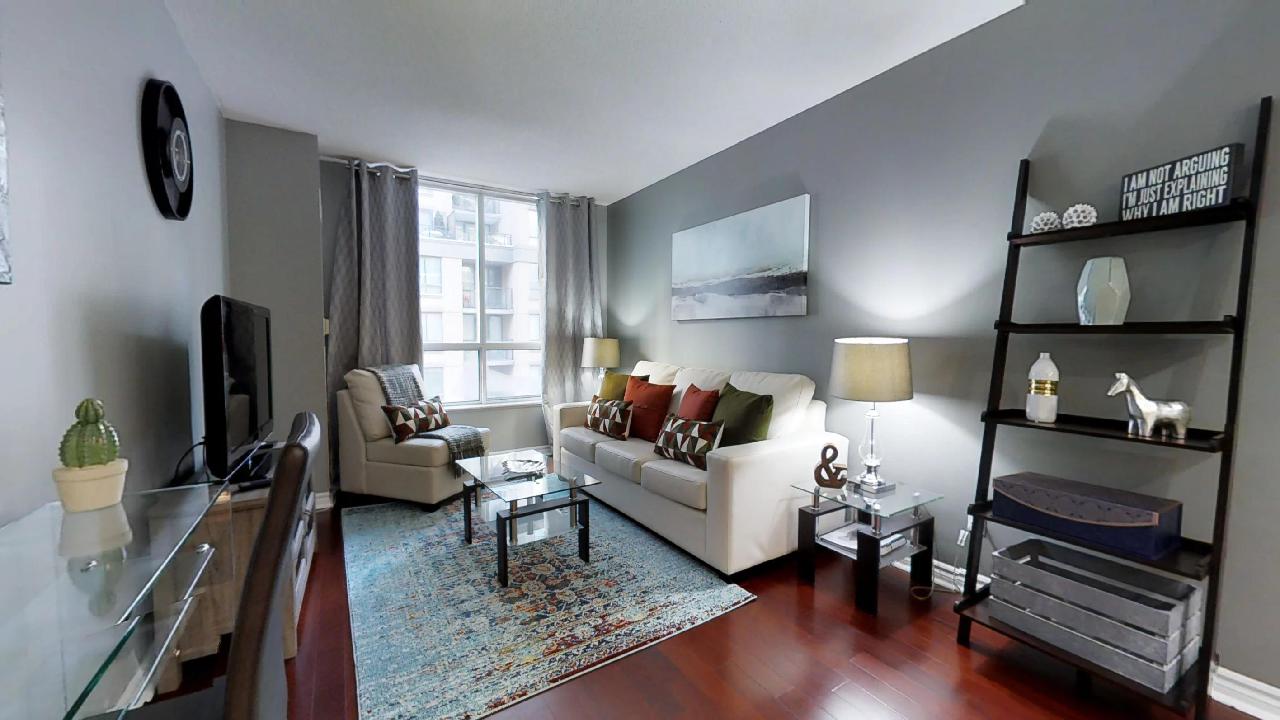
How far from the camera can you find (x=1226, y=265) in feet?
5.26

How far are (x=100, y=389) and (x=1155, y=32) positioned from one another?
3.68 metres

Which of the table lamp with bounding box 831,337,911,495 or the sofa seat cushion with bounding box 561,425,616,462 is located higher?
the table lamp with bounding box 831,337,911,495

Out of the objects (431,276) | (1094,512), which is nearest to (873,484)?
(1094,512)

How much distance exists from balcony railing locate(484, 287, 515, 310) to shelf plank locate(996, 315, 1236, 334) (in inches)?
153

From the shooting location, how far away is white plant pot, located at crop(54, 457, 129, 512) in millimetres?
1042

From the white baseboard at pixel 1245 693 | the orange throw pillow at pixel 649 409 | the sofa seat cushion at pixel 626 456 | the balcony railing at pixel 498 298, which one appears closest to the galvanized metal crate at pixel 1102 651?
the white baseboard at pixel 1245 693

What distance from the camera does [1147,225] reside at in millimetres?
1593

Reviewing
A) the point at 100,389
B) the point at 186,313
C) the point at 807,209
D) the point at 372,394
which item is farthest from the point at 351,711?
the point at 807,209

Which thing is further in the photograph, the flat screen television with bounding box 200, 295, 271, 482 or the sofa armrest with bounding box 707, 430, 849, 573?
the sofa armrest with bounding box 707, 430, 849, 573

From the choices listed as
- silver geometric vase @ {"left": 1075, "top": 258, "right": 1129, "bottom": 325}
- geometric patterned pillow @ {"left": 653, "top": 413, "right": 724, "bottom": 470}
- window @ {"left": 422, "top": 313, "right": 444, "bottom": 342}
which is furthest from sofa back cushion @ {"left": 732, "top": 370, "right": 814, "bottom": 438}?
window @ {"left": 422, "top": 313, "right": 444, "bottom": 342}

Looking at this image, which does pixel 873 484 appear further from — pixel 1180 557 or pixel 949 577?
pixel 1180 557

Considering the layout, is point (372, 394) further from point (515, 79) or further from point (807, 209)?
point (807, 209)

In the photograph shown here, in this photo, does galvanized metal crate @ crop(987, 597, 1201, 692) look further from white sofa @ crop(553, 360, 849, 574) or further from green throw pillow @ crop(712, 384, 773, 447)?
green throw pillow @ crop(712, 384, 773, 447)

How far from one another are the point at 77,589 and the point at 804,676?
192 centimetres
